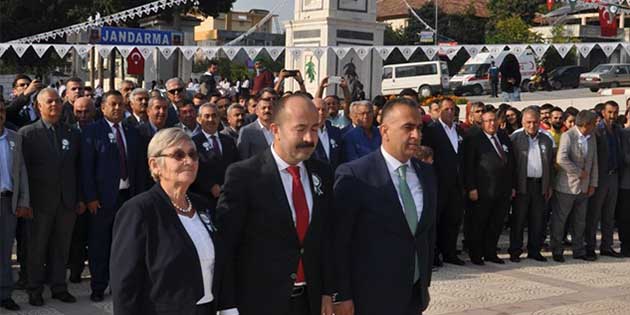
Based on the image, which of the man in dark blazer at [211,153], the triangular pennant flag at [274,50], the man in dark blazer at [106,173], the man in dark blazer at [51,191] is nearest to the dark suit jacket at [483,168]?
the man in dark blazer at [211,153]

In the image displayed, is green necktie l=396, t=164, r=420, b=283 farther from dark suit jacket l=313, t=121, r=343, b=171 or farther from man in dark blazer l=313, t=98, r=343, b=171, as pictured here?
dark suit jacket l=313, t=121, r=343, b=171

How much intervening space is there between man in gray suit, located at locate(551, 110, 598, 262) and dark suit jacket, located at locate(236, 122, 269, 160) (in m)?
4.70

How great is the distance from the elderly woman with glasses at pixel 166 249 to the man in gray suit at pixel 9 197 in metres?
3.77

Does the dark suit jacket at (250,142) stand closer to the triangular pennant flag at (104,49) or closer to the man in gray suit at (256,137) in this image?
the man in gray suit at (256,137)

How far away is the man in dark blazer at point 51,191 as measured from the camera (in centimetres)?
773

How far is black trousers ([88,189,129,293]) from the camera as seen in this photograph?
8016 millimetres

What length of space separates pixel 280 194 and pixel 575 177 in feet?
25.1

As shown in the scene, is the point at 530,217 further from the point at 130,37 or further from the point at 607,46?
the point at 130,37

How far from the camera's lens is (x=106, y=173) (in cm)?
790

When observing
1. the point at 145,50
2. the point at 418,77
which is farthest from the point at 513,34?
the point at 145,50

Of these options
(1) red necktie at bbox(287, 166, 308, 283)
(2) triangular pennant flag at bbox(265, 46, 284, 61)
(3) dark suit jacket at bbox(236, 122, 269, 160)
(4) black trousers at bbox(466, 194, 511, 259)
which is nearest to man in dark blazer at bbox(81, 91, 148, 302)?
(3) dark suit jacket at bbox(236, 122, 269, 160)

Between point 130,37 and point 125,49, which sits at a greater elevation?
point 130,37

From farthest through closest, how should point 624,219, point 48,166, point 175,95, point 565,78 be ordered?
point 565,78 < point 624,219 < point 175,95 < point 48,166

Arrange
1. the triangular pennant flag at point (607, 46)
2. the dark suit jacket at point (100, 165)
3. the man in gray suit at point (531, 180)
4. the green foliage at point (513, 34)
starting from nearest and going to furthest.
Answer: the dark suit jacket at point (100, 165) → the man in gray suit at point (531, 180) → the triangular pennant flag at point (607, 46) → the green foliage at point (513, 34)
